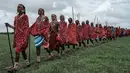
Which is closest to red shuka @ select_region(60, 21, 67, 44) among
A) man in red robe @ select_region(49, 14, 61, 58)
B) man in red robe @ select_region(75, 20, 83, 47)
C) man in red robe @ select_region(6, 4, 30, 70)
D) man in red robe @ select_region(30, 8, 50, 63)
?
man in red robe @ select_region(49, 14, 61, 58)

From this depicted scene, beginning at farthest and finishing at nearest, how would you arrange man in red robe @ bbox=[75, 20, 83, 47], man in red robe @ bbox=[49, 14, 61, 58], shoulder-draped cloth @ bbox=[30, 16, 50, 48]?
man in red robe @ bbox=[75, 20, 83, 47] < man in red robe @ bbox=[49, 14, 61, 58] < shoulder-draped cloth @ bbox=[30, 16, 50, 48]

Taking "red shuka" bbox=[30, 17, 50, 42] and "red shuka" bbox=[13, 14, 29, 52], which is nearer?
"red shuka" bbox=[13, 14, 29, 52]

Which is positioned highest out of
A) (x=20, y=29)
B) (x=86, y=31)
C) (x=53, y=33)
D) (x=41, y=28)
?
(x=20, y=29)

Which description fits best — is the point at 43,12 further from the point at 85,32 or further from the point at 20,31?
the point at 85,32

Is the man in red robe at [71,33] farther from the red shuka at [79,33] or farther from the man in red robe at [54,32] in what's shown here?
the man in red robe at [54,32]

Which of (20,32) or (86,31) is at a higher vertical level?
(20,32)

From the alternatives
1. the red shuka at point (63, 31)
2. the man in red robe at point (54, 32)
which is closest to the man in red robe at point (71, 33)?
the red shuka at point (63, 31)

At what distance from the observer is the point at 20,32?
453 inches

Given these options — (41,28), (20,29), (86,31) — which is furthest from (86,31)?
(20,29)

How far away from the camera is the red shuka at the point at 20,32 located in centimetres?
1148

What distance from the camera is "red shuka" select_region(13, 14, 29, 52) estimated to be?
11477mm

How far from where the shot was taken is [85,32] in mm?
24062

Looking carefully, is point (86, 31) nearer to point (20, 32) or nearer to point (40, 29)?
point (40, 29)

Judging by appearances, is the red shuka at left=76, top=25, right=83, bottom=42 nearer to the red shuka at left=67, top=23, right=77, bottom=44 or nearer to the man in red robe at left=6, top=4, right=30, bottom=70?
the red shuka at left=67, top=23, right=77, bottom=44
